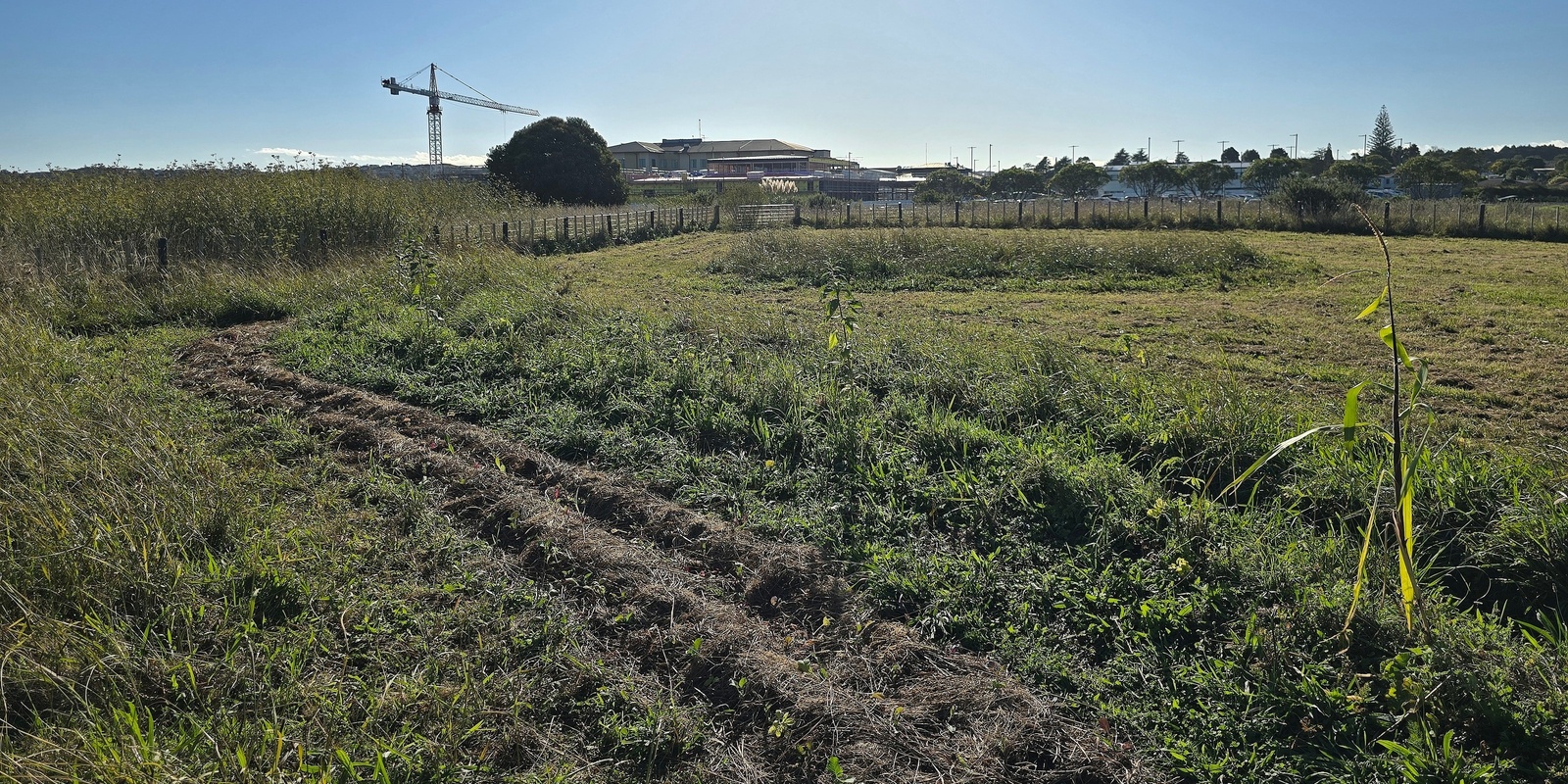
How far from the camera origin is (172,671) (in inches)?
117

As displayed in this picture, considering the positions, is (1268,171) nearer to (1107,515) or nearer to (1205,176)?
(1205,176)

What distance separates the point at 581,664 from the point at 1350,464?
12.0ft

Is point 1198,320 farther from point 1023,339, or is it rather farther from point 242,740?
point 242,740

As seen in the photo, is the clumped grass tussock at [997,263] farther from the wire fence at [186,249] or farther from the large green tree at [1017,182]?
the large green tree at [1017,182]

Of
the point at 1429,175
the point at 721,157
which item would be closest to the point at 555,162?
the point at 1429,175

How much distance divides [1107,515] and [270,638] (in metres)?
3.45

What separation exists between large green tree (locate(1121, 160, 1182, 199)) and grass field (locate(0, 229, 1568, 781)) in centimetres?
5663

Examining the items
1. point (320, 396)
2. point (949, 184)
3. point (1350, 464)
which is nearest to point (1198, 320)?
point (1350, 464)

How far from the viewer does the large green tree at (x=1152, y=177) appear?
59.7 metres

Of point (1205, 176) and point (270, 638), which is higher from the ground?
point (1205, 176)

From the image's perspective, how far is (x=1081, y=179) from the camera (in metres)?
61.5

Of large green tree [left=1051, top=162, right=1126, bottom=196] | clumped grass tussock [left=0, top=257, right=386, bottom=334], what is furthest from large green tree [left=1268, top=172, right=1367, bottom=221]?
large green tree [left=1051, top=162, right=1126, bottom=196]

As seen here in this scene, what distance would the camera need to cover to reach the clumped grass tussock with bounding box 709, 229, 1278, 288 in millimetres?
14445

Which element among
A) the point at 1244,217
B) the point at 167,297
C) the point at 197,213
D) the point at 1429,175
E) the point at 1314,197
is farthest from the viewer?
the point at 1429,175
